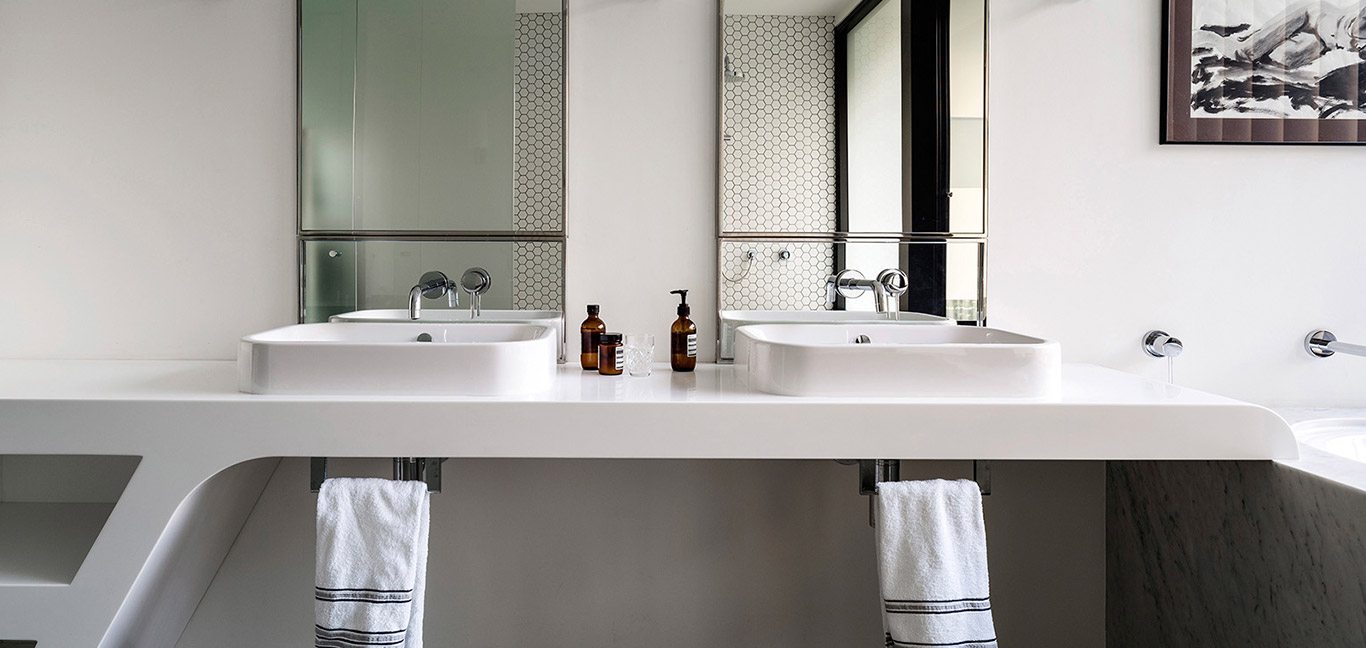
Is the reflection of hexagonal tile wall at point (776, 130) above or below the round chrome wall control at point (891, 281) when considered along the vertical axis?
above

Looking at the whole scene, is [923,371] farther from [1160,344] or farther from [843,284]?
[1160,344]

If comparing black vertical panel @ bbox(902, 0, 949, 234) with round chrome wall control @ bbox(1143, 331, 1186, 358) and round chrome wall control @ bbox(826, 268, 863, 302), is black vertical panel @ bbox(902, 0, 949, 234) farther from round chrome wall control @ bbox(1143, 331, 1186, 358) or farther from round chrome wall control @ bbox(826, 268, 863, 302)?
round chrome wall control @ bbox(1143, 331, 1186, 358)

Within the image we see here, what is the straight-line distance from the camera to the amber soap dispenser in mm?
1698

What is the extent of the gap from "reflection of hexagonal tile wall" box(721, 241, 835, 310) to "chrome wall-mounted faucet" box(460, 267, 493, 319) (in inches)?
21.8

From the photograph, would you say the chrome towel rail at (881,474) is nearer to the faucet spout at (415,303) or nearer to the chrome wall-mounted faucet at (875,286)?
the chrome wall-mounted faucet at (875,286)

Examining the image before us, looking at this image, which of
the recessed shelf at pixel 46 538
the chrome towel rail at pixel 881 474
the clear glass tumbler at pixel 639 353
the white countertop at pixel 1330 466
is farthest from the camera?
the clear glass tumbler at pixel 639 353

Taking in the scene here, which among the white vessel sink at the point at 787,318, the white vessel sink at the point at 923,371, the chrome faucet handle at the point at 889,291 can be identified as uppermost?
the chrome faucet handle at the point at 889,291

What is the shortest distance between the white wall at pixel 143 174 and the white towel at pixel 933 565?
145cm

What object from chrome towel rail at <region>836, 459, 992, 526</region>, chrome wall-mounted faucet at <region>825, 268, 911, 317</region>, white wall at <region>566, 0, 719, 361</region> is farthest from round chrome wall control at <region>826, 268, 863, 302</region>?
chrome towel rail at <region>836, 459, 992, 526</region>

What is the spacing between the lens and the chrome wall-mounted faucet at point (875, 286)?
186 cm

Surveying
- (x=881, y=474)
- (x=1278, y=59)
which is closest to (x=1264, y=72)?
(x=1278, y=59)

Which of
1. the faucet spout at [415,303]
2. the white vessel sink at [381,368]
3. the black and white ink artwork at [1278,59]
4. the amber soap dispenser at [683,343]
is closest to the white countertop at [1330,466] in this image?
the black and white ink artwork at [1278,59]

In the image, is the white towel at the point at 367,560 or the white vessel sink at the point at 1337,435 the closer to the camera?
the white towel at the point at 367,560

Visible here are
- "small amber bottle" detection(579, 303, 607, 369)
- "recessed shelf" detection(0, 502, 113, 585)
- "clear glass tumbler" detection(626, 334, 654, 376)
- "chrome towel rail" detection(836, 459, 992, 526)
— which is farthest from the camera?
"small amber bottle" detection(579, 303, 607, 369)
